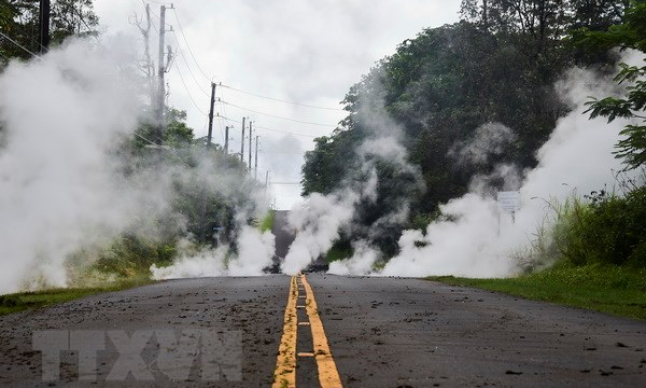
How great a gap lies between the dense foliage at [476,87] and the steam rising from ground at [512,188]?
0.70 metres

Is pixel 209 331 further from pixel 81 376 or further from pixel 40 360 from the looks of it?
pixel 81 376

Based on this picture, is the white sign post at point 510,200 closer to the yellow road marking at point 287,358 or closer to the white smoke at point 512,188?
the white smoke at point 512,188

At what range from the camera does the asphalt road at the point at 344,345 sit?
568 cm

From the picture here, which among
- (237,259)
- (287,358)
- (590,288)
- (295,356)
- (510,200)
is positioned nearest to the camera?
(287,358)

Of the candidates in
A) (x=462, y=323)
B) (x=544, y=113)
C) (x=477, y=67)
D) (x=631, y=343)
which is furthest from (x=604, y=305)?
(x=477, y=67)

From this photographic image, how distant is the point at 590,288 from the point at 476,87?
1091 inches

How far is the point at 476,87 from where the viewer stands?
4325 cm

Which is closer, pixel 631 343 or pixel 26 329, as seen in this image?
pixel 631 343

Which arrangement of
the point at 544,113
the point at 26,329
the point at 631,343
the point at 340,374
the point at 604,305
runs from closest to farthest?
the point at 340,374 < the point at 631,343 < the point at 26,329 < the point at 604,305 < the point at 544,113

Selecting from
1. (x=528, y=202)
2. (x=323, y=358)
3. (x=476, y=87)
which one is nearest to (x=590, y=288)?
(x=323, y=358)

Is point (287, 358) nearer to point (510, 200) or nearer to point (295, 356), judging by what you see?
point (295, 356)

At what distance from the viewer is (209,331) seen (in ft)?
27.7

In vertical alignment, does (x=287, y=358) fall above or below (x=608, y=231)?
below

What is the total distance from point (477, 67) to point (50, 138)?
27078 mm
